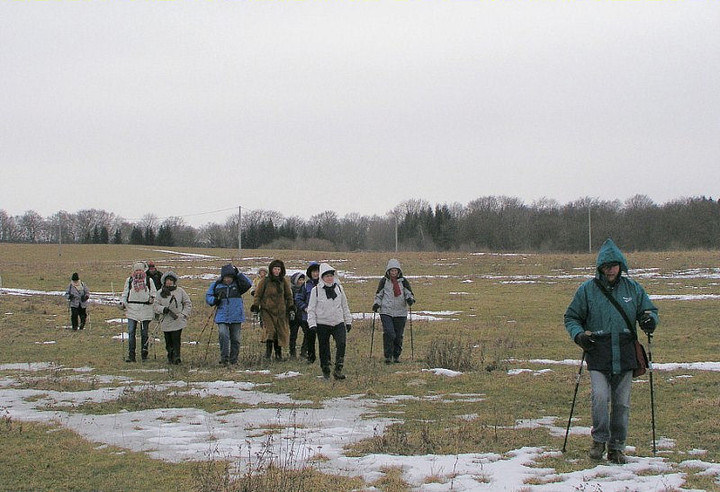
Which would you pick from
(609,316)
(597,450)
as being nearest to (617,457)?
(597,450)

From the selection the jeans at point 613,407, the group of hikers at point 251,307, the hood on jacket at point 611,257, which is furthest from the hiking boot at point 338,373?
the hood on jacket at point 611,257

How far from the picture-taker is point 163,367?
14.9 m

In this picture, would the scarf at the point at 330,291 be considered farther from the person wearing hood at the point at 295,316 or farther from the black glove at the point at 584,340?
the black glove at the point at 584,340

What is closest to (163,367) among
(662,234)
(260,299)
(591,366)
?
(260,299)

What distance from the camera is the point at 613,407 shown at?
24.6 ft

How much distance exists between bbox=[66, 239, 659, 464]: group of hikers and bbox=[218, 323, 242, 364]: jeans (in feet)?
0.07

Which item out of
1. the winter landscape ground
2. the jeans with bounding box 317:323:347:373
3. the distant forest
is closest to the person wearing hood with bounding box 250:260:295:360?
the winter landscape ground

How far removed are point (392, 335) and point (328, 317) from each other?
2331 millimetres

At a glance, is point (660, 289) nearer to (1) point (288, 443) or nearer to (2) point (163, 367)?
(2) point (163, 367)

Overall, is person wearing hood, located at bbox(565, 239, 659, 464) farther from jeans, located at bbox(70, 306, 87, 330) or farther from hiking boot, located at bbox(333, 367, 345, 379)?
jeans, located at bbox(70, 306, 87, 330)

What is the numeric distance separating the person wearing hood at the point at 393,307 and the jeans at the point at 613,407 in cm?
756

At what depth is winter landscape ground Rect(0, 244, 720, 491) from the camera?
685 centimetres

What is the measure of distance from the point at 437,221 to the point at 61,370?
130 meters

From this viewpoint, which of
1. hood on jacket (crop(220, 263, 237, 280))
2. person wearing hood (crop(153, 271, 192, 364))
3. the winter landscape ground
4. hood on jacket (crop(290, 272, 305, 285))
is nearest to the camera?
the winter landscape ground
